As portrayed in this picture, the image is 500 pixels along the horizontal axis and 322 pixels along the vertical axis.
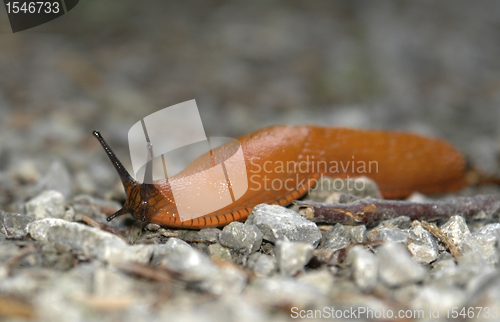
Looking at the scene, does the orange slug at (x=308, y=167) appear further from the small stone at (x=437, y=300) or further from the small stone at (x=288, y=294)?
the small stone at (x=437, y=300)

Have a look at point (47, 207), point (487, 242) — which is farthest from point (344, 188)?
point (47, 207)

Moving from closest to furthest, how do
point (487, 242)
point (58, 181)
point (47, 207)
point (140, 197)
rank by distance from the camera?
point (487, 242), point (140, 197), point (47, 207), point (58, 181)

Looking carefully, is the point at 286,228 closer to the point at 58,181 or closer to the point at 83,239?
the point at 83,239

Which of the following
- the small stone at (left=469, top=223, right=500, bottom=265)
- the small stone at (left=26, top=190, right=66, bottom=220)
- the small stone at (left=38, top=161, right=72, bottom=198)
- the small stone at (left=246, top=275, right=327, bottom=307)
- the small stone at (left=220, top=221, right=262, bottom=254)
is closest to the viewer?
the small stone at (left=246, top=275, right=327, bottom=307)

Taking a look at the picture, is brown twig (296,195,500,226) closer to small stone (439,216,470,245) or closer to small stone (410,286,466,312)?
small stone (439,216,470,245)

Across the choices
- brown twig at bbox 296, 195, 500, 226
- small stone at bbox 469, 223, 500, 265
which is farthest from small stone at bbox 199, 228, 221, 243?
small stone at bbox 469, 223, 500, 265

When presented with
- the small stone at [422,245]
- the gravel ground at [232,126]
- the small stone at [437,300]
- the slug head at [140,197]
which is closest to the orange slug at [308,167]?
the slug head at [140,197]

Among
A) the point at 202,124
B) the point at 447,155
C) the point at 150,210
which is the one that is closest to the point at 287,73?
the point at 202,124
